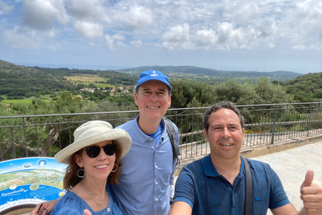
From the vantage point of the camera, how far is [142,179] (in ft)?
4.94

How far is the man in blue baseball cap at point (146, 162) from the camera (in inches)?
59.6

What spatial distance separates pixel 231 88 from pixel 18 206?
2219 centimetres

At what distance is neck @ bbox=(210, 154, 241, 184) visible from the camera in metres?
1.37

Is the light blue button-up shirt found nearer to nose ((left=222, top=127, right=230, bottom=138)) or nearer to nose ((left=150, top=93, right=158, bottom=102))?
nose ((left=150, top=93, right=158, bottom=102))

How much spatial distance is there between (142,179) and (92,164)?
1.42 ft

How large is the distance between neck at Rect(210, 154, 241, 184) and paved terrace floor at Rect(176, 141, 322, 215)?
121 inches

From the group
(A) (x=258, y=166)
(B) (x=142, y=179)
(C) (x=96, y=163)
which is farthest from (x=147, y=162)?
(A) (x=258, y=166)

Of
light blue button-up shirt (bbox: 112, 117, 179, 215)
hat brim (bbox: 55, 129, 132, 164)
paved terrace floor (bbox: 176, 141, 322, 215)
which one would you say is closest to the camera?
hat brim (bbox: 55, 129, 132, 164)

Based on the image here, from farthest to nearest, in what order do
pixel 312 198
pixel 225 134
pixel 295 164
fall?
pixel 295 164 < pixel 225 134 < pixel 312 198

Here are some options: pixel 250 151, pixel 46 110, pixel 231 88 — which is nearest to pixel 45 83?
pixel 46 110

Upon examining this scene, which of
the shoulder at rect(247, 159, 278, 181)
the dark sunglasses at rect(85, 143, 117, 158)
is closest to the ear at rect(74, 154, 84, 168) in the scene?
the dark sunglasses at rect(85, 143, 117, 158)

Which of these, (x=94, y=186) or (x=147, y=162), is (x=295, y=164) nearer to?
(x=147, y=162)

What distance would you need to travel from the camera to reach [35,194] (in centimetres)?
216

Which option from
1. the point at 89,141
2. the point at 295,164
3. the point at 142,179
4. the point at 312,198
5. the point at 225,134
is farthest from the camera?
the point at 295,164
